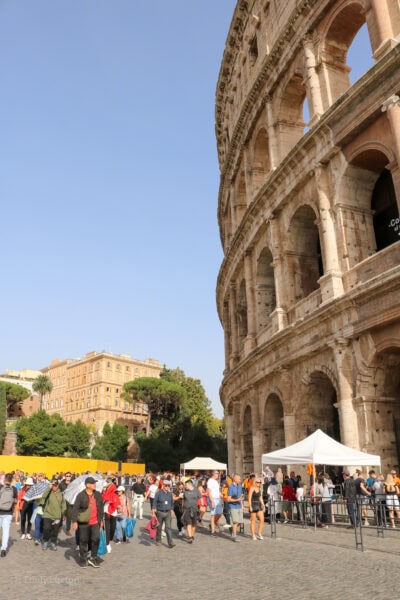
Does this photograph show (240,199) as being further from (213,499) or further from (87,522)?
(87,522)

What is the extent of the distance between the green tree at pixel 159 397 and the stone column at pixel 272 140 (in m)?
50.8

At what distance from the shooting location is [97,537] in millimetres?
8430

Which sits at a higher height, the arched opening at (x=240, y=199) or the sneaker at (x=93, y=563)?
the arched opening at (x=240, y=199)

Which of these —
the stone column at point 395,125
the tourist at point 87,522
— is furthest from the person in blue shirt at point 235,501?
the stone column at point 395,125

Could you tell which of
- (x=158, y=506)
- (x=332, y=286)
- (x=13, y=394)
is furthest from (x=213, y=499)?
(x=13, y=394)

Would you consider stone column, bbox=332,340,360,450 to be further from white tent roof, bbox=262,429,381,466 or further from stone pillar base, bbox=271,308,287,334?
stone pillar base, bbox=271,308,287,334

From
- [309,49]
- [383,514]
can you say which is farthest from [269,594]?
[309,49]

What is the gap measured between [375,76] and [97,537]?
12114 mm

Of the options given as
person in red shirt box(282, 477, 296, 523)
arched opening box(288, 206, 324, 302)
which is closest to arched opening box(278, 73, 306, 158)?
arched opening box(288, 206, 324, 302)

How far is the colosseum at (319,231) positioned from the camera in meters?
12.9

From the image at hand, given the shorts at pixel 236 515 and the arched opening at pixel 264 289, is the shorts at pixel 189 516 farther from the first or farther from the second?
the arched opening at pixel 264 289

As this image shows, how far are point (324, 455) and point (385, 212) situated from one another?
312 inches

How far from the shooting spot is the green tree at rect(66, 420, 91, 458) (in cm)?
6278

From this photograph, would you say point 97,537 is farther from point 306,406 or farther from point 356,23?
point 356,23
